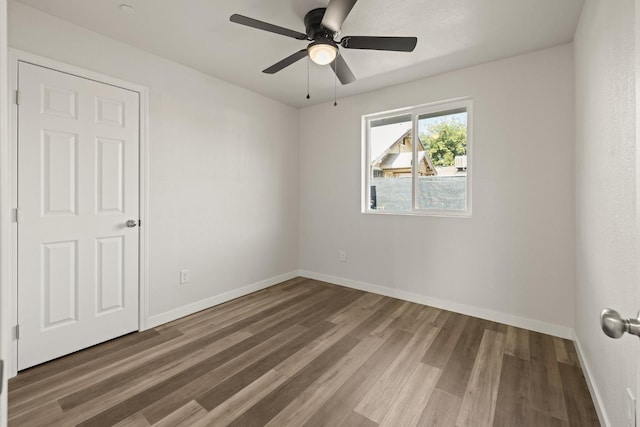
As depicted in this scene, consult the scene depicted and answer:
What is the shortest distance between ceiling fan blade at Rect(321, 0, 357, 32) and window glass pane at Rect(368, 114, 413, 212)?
1.90 metres

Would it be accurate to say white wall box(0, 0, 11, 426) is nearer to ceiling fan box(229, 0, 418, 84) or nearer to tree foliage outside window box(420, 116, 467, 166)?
ceiling fan box(229, 0, 418, 84)

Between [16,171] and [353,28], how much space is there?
262 centimetres

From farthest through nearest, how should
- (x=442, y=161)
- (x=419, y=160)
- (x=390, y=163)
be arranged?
(x=390, y=163), (x=419, y=160), (x=442, y=161)

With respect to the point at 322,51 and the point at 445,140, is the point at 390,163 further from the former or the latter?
the point at 322,51

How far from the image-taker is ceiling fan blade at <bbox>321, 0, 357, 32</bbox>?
1706 millimetres

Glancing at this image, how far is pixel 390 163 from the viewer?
3.71 metres

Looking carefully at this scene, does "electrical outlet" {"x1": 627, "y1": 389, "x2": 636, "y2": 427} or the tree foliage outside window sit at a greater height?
the tree foliage outside window

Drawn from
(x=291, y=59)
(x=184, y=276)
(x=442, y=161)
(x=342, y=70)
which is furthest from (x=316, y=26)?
(x=184, y=276)

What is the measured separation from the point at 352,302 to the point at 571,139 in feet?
8.40

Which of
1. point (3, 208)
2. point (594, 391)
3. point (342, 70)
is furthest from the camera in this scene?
point (342, 70)

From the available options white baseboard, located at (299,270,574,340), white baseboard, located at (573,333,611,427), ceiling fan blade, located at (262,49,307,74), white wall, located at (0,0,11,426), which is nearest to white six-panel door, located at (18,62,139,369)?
ceiling fan blade, located at (262,49,307,74)

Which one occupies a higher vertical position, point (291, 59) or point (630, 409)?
point (291, 59)

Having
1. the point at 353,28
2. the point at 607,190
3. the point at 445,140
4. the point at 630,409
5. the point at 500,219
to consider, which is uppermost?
the point at 353,28

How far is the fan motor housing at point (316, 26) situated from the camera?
2046 millimetres
